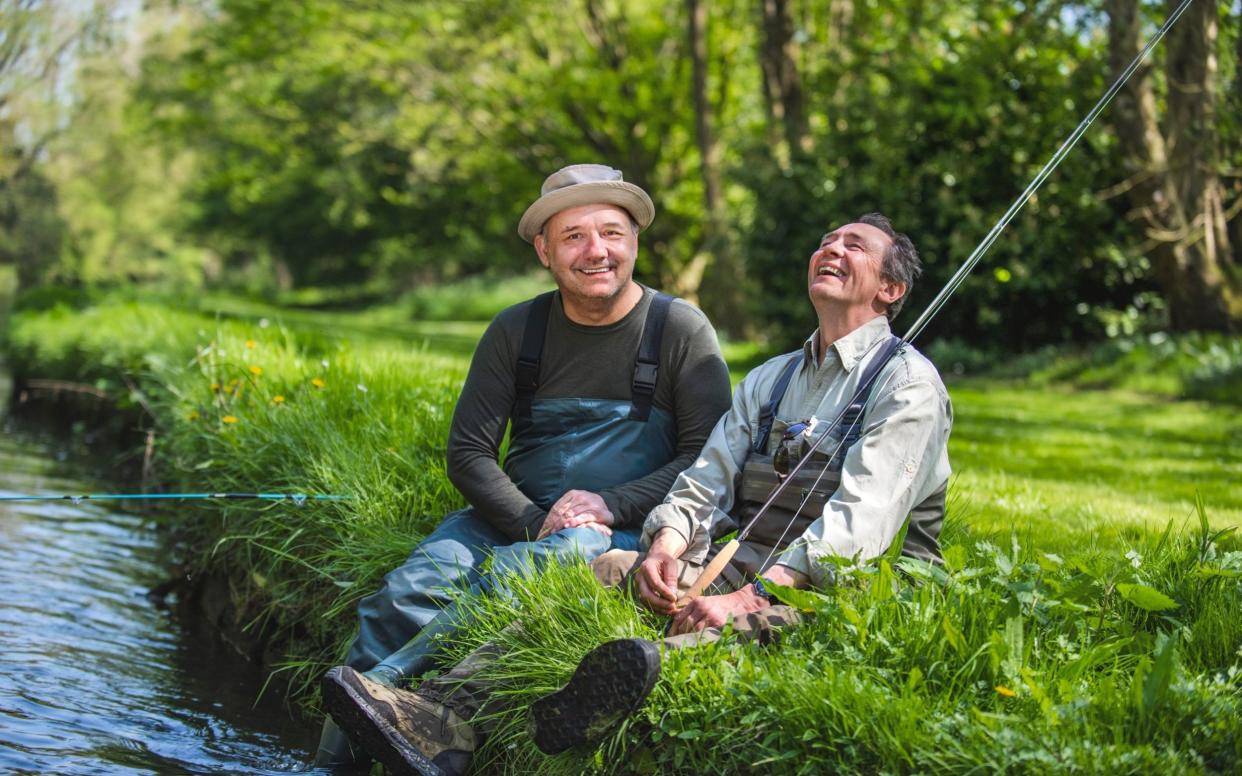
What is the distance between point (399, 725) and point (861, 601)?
1315 millimetres

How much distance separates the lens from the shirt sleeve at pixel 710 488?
3996 mm

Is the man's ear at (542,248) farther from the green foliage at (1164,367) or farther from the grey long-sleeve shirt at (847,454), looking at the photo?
the green foliage at (1164,367)

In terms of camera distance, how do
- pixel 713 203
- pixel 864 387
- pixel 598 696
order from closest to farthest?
pixel 598 696, pixel 864 387, pixel 713 203

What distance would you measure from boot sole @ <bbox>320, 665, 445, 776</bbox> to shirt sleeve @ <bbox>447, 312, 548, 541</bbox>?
99 centimetres

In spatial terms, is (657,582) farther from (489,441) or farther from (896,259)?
(896,259)

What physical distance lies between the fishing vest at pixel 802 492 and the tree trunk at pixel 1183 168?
820cm

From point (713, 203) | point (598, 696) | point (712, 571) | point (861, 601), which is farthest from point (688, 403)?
point (713, 203)

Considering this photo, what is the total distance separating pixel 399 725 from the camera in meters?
3.55

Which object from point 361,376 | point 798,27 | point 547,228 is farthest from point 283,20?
Answer: point 547,228

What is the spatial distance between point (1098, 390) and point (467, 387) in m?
10.1

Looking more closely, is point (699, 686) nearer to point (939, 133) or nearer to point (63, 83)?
point (939, 133)

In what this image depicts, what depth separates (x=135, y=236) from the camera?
32.1m

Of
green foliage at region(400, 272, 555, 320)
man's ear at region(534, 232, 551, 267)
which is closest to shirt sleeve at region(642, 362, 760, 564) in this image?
man's ear at region(534, 232, 551, 267)

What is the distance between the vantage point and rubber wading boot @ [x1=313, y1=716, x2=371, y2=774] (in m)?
4.14
